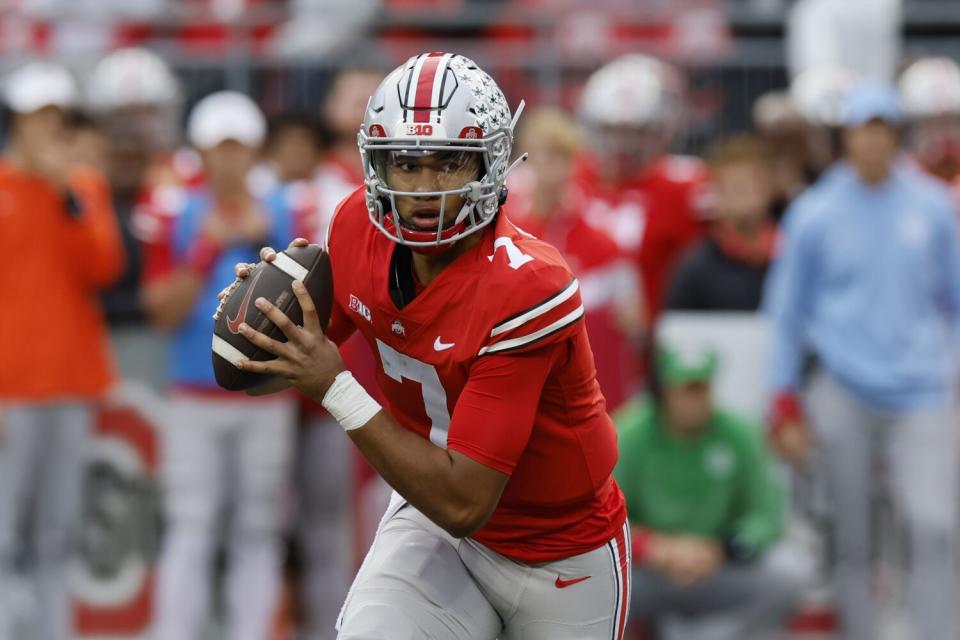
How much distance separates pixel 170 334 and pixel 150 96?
1190 mm

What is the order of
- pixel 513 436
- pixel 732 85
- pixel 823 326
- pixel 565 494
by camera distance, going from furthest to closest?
1. pixel 732 85
2. pixel 823 326
3. pixel 565 494
4. pixel 513 436

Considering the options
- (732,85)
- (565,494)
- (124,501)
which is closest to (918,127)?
(732,85)

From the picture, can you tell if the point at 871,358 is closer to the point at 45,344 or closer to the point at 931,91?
the point at 931,91

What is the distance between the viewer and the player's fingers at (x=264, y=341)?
3215mm

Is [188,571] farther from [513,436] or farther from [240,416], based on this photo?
[513,436]

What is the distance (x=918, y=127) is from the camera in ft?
25.5

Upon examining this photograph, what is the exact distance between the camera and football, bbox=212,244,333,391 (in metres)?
3.28

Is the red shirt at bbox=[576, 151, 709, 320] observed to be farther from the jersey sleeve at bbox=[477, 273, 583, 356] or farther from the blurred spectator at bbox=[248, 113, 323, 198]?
the jersey sleeve at bbox=[477, 273, 583, 356]

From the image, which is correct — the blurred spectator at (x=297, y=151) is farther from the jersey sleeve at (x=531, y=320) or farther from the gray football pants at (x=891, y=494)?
the jersey sleeve at (x=531, y=320)

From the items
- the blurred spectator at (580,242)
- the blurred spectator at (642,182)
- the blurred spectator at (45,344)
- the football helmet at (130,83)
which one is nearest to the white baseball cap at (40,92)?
the blurred spectator at (45,344)

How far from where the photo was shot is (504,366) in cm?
334

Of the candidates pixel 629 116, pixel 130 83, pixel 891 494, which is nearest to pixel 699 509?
pixel 891 494

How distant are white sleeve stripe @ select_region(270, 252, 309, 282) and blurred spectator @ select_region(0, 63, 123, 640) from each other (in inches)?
109

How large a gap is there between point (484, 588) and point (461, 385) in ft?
1.82
